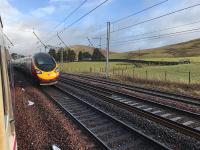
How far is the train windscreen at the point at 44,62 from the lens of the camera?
2031cm

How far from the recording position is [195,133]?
27.3ft

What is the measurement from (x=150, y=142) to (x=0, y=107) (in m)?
5.67

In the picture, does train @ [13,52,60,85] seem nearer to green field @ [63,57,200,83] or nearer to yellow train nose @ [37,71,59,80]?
yellow train nose @ [37,71,59,80]

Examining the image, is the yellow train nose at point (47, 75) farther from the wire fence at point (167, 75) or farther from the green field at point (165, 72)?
the green field at point (165, 72)

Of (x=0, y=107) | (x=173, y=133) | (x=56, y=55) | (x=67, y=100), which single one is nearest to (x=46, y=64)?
(x=67, y=100)

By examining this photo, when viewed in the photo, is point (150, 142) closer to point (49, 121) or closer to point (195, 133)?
point (195, 133)

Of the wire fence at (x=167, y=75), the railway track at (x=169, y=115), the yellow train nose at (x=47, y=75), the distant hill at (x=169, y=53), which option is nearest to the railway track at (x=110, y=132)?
the railway track at (x=169, y=115)

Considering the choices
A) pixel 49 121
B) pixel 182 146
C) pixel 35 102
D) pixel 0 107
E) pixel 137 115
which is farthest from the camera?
pixel 35 102

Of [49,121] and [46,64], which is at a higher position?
[46,64]

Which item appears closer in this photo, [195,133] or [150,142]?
[150,142]

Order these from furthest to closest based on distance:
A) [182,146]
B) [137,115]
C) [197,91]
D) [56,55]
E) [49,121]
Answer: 1. [56,55]
2. [197,91]
3. [137,115]
4. [49,121]
5. [182,146]

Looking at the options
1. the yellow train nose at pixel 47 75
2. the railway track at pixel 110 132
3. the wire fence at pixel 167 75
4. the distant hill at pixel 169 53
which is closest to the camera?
the railway track at pixel 110 132

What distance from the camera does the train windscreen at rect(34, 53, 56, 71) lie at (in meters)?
20.3

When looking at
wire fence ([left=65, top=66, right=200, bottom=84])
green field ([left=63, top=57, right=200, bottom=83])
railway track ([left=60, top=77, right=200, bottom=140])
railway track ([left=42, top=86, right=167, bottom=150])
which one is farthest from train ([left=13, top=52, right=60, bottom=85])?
green field ([left=63, top=57, right=200, bottom=83])
